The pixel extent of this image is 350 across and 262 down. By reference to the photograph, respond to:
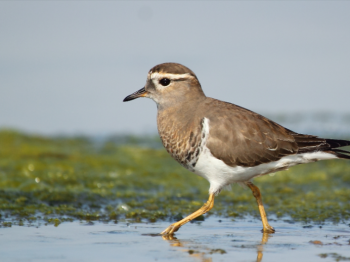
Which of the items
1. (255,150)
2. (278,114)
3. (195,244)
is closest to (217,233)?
(195,244)

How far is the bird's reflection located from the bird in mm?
280

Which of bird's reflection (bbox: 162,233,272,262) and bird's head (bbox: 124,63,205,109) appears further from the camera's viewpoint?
bird's head (bbox: 124,63,205,109)

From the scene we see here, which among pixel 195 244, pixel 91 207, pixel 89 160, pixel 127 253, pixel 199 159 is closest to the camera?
pixel 127 253

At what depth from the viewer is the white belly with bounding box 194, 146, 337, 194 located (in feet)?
24.0

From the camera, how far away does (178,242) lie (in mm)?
6914

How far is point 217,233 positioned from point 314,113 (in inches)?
373

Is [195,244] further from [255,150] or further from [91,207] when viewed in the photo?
[91,207]

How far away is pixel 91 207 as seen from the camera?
8.87 m

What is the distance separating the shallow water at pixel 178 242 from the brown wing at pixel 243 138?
3.31ft

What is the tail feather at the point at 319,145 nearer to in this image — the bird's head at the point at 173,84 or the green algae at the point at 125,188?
the green algae at the point at 125,188

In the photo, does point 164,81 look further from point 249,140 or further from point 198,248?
point 198,248

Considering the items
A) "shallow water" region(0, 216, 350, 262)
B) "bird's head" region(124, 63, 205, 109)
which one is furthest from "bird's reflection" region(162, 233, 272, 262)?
"bird's head" region(124, 63, 205, 109)

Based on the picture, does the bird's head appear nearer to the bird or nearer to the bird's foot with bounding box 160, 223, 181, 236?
the bird

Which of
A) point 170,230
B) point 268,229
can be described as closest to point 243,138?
point 268,229
